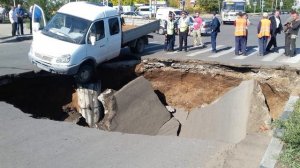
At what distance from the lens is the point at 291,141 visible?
6.60 metres

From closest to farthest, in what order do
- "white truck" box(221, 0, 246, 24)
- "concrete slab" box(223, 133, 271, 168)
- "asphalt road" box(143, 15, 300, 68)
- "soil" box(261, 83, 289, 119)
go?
"concrete slab" box(223, 133, 271, 168)
"soil" box(261, 83, 289, 119)
"asphalt road" box(143, 15, 300, 68)
"white truck" box(221, 0, 246, 24)

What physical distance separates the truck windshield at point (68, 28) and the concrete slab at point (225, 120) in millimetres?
4500

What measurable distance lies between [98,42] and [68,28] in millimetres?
A: 1074

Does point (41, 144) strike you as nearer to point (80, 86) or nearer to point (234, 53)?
point (80, 86)

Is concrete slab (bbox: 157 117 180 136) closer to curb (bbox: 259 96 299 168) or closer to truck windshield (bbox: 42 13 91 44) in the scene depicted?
truck windshield (bbox: 42 13 91 44)

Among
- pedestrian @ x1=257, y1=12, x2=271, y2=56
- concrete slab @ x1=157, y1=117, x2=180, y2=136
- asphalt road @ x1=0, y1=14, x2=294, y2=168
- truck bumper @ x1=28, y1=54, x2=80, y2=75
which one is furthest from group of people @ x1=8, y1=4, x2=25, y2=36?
asphalt road @ x1=0, y1=14, x2=294, y2=168

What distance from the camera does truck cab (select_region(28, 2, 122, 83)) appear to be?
40.1ft

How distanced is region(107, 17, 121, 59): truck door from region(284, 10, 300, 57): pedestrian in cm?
651

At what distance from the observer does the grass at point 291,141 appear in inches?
243

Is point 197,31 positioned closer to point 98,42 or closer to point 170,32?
point 170,32

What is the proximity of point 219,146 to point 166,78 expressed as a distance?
8322 mm

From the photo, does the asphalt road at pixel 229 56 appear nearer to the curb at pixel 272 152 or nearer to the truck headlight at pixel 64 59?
the truck headlight at pixel 64 59

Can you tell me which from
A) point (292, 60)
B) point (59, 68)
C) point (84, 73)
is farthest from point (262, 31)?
point (59, 68)

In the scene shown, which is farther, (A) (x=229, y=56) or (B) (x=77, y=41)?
(A) (x=229, y=56)
